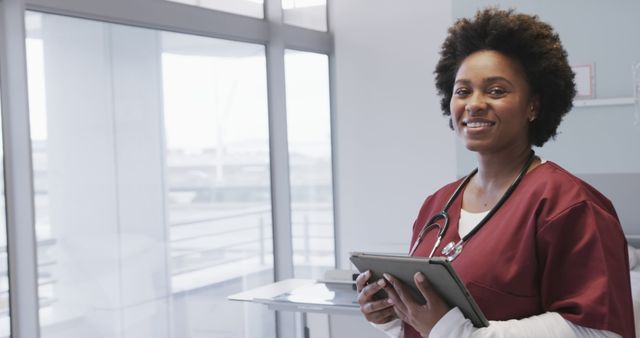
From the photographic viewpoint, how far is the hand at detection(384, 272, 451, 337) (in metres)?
1.39

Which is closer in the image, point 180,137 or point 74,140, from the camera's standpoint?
point 74,140

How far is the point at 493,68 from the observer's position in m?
1.48

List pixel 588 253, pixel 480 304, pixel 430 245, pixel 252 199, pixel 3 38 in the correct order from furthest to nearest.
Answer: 1. pixel 252 199
2. pixel 3 38
3. pixel 430 245
4. pixel 480 304
5. pixel 588 253

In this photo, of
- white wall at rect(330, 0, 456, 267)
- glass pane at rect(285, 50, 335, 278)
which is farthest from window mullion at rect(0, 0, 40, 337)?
white wall at rect(330, 0, 456, 267)

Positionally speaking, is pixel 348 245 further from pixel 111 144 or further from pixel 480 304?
pixel 480 304

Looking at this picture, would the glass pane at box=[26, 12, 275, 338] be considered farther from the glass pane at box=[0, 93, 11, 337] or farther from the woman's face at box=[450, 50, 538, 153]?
the woman's face at box=[450, 50, 538, 153]

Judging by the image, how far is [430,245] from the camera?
159cm

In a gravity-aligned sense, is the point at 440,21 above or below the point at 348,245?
above

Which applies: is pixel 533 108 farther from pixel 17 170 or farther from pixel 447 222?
pixel 17 170

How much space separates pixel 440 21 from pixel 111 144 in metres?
2.15

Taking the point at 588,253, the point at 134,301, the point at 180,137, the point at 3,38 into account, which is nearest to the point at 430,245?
the point at 588,253

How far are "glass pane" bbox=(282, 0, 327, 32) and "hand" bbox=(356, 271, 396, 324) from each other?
128 inches

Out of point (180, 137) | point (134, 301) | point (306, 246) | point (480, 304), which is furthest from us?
point (306, 246)

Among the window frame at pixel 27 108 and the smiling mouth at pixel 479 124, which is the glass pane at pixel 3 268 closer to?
the window frame at pixel 27 108
